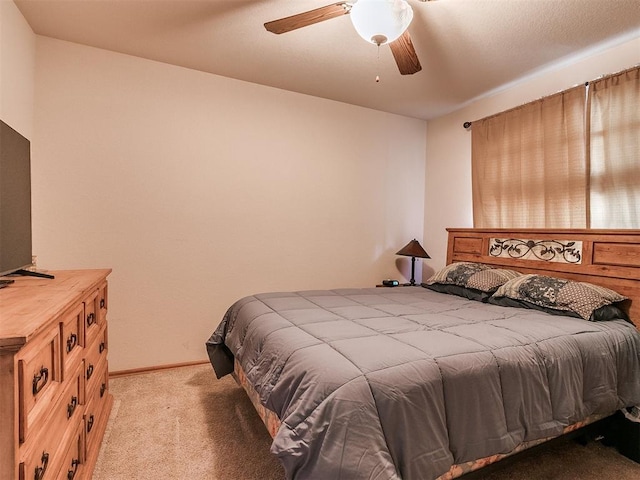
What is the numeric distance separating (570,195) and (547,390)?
183 centimetres

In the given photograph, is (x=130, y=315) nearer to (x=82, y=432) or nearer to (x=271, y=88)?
(x=82, y=432)

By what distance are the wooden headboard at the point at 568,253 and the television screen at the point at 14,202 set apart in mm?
3428

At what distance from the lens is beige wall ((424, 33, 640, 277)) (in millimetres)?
2559

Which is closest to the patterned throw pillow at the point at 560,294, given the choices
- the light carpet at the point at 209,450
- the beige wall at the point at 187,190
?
the light carpet at the point at 209,450

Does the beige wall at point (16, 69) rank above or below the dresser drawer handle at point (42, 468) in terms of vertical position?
above

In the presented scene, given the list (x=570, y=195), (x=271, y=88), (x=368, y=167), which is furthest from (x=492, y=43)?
(x=271, y=88)

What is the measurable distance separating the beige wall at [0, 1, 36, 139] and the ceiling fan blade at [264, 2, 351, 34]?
1.67 metres

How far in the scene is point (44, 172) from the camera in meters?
2.60

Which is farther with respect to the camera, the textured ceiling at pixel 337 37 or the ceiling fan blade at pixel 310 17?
the textured ceiling at pixel 337 37

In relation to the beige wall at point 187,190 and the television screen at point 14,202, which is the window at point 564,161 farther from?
the television screen at point 14,202

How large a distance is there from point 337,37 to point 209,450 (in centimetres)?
281

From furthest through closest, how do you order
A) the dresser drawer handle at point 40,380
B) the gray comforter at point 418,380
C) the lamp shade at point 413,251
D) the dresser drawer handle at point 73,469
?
the lamp shade at point 413,251 < the dresser drawer handle at point 73,469 < the gray comforter at point 418,380 < the dresser drawer handle at point 40,380

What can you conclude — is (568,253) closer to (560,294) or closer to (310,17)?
(560,294)

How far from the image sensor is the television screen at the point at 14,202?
147 centimetres
